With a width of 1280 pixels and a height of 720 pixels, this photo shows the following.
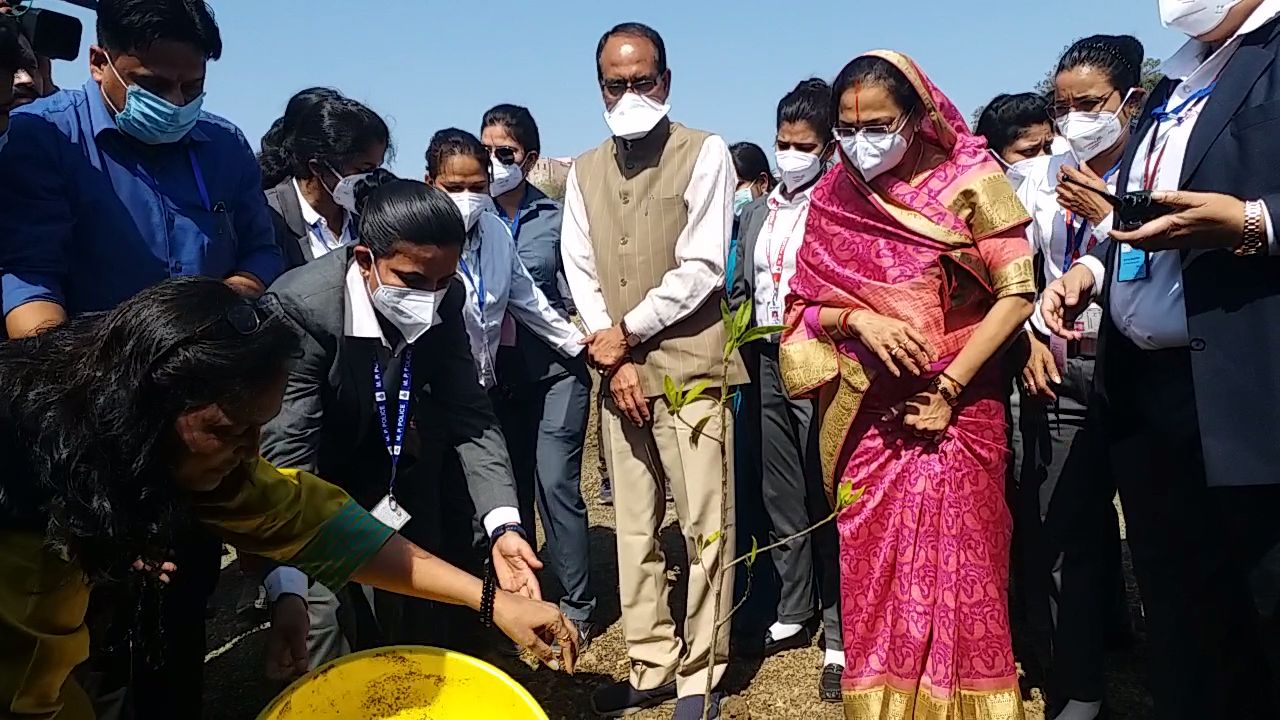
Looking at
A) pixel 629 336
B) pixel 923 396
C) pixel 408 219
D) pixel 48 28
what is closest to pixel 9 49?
pixel 48 28

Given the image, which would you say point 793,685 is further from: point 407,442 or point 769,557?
point 407,442

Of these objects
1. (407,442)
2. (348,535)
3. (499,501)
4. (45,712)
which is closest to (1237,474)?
(499,501)

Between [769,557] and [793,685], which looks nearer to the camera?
[793,685]

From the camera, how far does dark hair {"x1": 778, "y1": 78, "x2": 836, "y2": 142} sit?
145 inches

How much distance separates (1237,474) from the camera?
6.28 ft

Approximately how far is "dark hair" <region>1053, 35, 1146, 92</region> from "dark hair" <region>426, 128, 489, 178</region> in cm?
213

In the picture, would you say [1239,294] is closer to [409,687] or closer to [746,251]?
[409,687]

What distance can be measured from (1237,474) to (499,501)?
1715 millimetres

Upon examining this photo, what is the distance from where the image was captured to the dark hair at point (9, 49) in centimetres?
220

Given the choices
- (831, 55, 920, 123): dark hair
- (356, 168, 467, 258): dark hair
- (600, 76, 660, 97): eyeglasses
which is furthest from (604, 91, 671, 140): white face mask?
(356, 168, 467, 258): dark hair

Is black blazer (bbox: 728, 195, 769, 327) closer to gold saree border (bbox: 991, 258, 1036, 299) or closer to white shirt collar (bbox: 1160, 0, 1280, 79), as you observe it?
gold saree border (bbox: 991, 258, 1036, 299)

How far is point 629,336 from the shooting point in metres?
3.14

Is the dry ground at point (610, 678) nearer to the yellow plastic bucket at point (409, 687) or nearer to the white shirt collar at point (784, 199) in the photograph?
the yellow plastic bucket at point (409, 687)

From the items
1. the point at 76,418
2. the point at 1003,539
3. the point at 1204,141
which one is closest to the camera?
the point at 76,418
